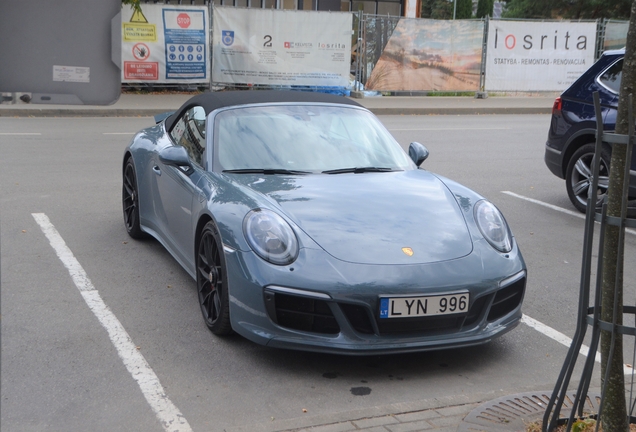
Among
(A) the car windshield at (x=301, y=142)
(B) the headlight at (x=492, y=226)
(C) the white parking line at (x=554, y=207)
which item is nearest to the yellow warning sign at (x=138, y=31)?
(C) the white parking line at (x=554, y=207)

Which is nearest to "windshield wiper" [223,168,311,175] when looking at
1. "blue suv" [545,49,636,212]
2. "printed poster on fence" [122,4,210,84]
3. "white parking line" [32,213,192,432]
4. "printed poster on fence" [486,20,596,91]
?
"white parking line" [32,213,192,432]

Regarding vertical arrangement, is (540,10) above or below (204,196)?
above

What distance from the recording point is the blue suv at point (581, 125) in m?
8.40

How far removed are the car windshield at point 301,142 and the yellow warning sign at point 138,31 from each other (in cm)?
1482

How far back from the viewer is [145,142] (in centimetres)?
680

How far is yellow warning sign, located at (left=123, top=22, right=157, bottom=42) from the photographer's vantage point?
19.7 metres

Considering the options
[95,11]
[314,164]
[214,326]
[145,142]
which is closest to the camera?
[214,326]

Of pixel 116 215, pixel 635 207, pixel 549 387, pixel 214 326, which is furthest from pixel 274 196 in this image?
pixel 635 207

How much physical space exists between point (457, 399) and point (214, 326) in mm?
1480

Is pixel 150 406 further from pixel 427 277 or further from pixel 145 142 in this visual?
pixel 145 142

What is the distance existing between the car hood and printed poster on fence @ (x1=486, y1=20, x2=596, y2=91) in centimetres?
→ 1866

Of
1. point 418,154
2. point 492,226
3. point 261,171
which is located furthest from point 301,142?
point 492,226

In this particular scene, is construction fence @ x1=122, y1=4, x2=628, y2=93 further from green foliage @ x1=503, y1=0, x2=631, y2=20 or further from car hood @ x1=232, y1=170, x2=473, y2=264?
car hood @ x1=232, y1=170, x2=473, y2=264

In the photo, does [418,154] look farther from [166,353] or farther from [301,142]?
[166,353]
